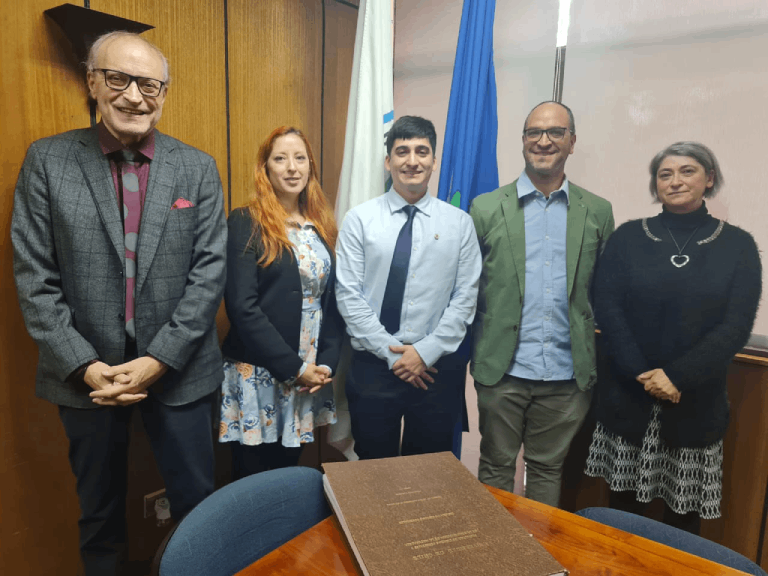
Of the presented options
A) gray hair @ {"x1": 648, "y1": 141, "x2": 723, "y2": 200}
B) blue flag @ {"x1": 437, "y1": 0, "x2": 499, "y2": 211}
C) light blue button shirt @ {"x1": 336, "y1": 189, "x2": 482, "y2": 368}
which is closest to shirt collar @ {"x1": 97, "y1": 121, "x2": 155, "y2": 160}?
light blue button shirt @ {"x1": 336, "y1": 189, "x2": 482, "y2": 368}

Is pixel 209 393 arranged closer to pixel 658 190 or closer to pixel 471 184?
pixel 471 184

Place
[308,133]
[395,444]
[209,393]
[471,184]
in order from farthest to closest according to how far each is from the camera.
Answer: [308,133], [471,184], [395,444], [209,393]

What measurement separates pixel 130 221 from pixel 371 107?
1.17 m

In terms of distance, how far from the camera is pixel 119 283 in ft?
4.86

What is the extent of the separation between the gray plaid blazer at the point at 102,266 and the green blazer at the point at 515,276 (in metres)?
0.99

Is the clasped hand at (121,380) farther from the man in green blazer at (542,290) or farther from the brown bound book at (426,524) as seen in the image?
the man in green blazer at (542,290)

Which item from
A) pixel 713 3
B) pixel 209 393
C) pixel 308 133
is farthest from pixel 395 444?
pixel 713 3

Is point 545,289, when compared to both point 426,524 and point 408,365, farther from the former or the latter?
point 426,524

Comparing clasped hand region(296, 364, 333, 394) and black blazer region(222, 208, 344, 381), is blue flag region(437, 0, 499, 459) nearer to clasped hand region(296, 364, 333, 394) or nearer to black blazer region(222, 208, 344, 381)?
clasped hand region(296, 364, 333, 394)

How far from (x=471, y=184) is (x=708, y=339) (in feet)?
3.43

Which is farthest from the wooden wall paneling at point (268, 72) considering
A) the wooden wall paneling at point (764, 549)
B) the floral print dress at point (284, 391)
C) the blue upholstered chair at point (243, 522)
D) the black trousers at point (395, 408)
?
the wooden wall paneling at point (764, 549)

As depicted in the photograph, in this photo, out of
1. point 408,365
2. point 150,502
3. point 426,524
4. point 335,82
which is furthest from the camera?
point 335,82

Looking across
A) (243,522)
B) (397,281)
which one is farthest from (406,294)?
(243,522)

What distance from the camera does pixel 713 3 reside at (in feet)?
5.80
